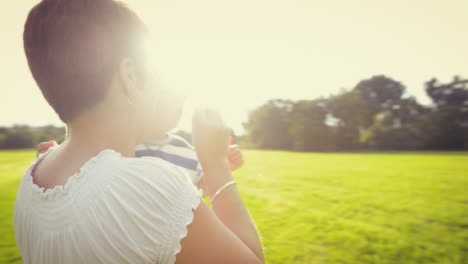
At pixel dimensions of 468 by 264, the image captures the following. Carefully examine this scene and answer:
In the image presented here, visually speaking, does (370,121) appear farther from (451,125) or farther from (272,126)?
(272,126)

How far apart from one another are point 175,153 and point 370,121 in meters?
69.2

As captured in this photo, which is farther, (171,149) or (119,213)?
(171,149)

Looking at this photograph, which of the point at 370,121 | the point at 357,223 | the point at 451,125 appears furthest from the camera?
the point at 370,121

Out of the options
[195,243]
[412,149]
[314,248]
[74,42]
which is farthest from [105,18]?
[412,149]

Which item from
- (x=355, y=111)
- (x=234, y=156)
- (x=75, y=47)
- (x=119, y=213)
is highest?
(x=355, y=111)

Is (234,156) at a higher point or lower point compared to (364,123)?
lower

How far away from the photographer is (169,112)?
71.9 inches

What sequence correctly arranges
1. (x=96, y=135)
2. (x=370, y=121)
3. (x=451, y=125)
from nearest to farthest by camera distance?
(x=96, y=135)
(x=451, y=125)
(x=370, y=121)

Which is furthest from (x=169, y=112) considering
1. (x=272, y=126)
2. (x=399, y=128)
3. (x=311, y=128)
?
(x=272, y=126)

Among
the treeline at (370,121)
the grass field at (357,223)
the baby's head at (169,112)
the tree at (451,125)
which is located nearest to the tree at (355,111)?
the treeline at (370,121)

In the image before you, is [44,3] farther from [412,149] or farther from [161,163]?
[412,149]

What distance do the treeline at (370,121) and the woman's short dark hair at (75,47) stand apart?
6066cm

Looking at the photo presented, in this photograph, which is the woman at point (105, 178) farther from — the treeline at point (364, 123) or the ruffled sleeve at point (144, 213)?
the treeline at point (364, 123)

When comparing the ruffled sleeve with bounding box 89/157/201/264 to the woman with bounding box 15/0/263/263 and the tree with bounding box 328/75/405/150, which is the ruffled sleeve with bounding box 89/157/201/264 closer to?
the woman with bounding box 15/0/263/263
